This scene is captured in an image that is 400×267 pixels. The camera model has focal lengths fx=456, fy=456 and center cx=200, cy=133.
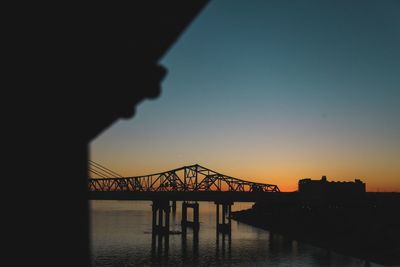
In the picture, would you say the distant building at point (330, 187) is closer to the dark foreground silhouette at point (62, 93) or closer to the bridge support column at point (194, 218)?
the bridge support column at point (194, 218)

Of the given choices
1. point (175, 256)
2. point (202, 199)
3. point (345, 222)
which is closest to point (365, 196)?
point (345, 222)

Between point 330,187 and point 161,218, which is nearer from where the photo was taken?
point 161,218

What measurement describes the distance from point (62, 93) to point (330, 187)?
120 metres

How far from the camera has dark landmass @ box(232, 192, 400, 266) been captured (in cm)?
6606

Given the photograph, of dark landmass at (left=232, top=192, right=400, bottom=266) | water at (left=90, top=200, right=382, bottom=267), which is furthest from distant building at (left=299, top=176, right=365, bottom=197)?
water at (left=90, top=200, right=382, bottom=267)

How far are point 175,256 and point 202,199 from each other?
47633 millimetres

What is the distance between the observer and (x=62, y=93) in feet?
14.2

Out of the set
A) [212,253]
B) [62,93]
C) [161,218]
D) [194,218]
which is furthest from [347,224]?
[62,93]

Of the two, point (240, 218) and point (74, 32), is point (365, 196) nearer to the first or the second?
point (240, 218)

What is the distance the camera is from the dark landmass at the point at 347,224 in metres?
66.1

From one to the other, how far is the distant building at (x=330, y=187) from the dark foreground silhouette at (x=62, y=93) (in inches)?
4356

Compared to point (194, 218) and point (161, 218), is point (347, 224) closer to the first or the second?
point (194, 218)

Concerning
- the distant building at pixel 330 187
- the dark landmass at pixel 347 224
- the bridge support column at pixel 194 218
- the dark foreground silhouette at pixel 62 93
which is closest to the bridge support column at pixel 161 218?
the bridge support column at pixel 194 218

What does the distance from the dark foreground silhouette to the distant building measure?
A: 4356 inches
